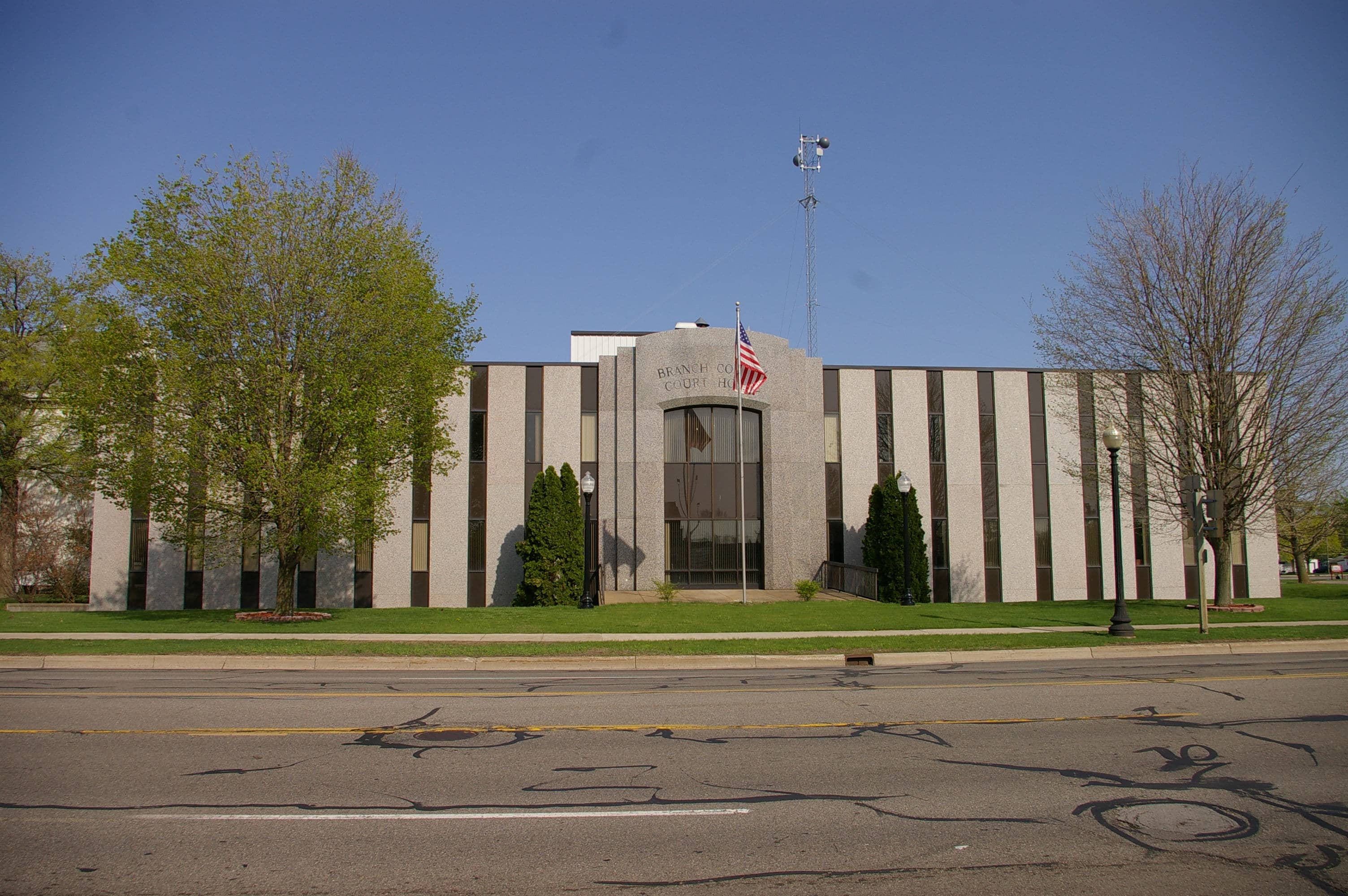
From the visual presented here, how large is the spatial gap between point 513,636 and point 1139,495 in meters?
17.5

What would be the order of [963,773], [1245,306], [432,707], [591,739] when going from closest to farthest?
[963,773]
[591,739]
[432,707]
[1245,306]

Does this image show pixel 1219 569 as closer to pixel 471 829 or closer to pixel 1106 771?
pixel 1106 771

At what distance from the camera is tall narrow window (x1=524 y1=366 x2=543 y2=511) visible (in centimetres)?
2858

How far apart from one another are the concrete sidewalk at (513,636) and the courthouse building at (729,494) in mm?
9930

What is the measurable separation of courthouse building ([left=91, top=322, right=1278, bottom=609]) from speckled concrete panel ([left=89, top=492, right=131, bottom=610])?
1.9 inches

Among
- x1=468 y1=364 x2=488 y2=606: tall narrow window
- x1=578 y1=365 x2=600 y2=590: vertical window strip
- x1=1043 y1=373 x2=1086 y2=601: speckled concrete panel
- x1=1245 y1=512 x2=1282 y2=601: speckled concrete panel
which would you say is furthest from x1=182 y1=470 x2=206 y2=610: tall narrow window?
x1=1245 y1=512 x2=1282 y2=601: speckled concrete panel

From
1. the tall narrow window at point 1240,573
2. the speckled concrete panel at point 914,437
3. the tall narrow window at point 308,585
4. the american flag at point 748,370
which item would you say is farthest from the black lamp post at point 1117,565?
the tall narrow window at point 308,585

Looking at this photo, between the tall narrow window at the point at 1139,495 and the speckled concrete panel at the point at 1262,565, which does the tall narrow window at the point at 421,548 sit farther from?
the speckled concrete panel at the point at 1262,565

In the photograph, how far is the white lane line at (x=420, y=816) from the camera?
5918mm

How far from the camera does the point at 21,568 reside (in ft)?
98.9

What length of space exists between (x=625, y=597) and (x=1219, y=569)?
53.7 ft

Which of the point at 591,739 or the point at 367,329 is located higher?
the point at 367,329

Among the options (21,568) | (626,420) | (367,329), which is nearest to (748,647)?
(367,329)

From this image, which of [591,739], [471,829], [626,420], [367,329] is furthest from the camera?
[626,420]
